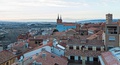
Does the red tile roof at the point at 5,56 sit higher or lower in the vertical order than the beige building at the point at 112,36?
lower

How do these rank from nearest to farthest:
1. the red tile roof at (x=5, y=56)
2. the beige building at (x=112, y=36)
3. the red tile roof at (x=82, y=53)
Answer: the red tile roof at (x=5, y=56)
the red tile roof at (x=82, y=53)
the beige building at (x=112, y=36)

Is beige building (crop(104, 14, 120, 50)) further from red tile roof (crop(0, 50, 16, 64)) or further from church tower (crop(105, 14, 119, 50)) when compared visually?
red tile roof (crop(0, 50, 16, 64))

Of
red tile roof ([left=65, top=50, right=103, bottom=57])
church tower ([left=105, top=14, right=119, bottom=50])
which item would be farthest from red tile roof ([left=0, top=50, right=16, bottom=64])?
church tower ([left=105, top=14, right=119, bottom=50])

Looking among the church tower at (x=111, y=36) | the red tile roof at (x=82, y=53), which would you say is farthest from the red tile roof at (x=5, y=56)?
the church tower at (x=111, y=36)

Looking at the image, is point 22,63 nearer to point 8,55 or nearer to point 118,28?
point 8,55

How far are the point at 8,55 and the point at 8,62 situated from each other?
213 centimetres

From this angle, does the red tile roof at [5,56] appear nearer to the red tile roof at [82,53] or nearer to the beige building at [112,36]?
the red tile roof at [82,53]

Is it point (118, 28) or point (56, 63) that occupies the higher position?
point (118, 28)

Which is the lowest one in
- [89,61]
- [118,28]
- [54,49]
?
[89,61]

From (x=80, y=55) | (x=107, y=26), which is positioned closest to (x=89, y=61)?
(x=80, y=55)

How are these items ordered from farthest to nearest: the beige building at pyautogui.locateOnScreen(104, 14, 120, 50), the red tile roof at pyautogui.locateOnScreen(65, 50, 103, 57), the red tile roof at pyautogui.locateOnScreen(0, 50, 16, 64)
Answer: the beige building at pyautogui.locateOnScreen(104, 14, 120, 50), the red tile roof at pyautogui.locateOnScreen(65, 50, 103, 57), the red tile roof at pyautogui.locateOnScreen(0, 50, 16, 64)

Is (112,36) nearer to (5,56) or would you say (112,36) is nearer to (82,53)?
(82,53)

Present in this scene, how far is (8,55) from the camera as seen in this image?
131ft

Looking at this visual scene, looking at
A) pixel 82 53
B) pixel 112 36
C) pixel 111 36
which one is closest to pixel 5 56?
pixel 82 53
